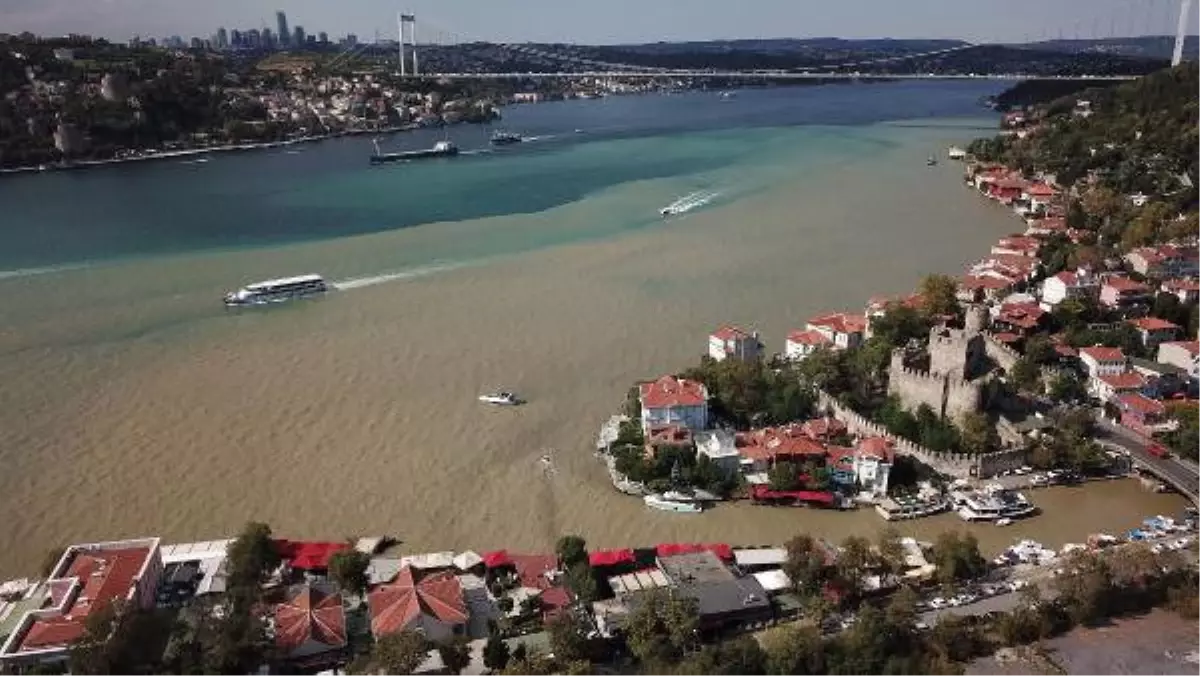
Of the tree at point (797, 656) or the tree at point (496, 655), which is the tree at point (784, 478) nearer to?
the tree at point (797, 656)

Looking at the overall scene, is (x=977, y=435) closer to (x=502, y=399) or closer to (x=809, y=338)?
(x=809, y=338)

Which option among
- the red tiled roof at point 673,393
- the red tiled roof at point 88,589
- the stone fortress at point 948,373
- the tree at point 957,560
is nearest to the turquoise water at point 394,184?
the red tiled roof at point 673,393

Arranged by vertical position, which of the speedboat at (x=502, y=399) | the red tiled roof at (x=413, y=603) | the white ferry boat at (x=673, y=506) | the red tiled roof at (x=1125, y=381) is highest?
the red tiled roof at (x=1125, y=381)

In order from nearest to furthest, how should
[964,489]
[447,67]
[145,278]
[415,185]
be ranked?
[964,489] < [145,278] < [415,185] < [447,67]

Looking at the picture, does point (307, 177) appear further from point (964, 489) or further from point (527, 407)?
point (964, 489)

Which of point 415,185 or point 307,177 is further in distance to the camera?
point 307,177

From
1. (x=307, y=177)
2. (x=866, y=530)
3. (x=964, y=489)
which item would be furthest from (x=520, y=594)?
(x=307, y=177)
